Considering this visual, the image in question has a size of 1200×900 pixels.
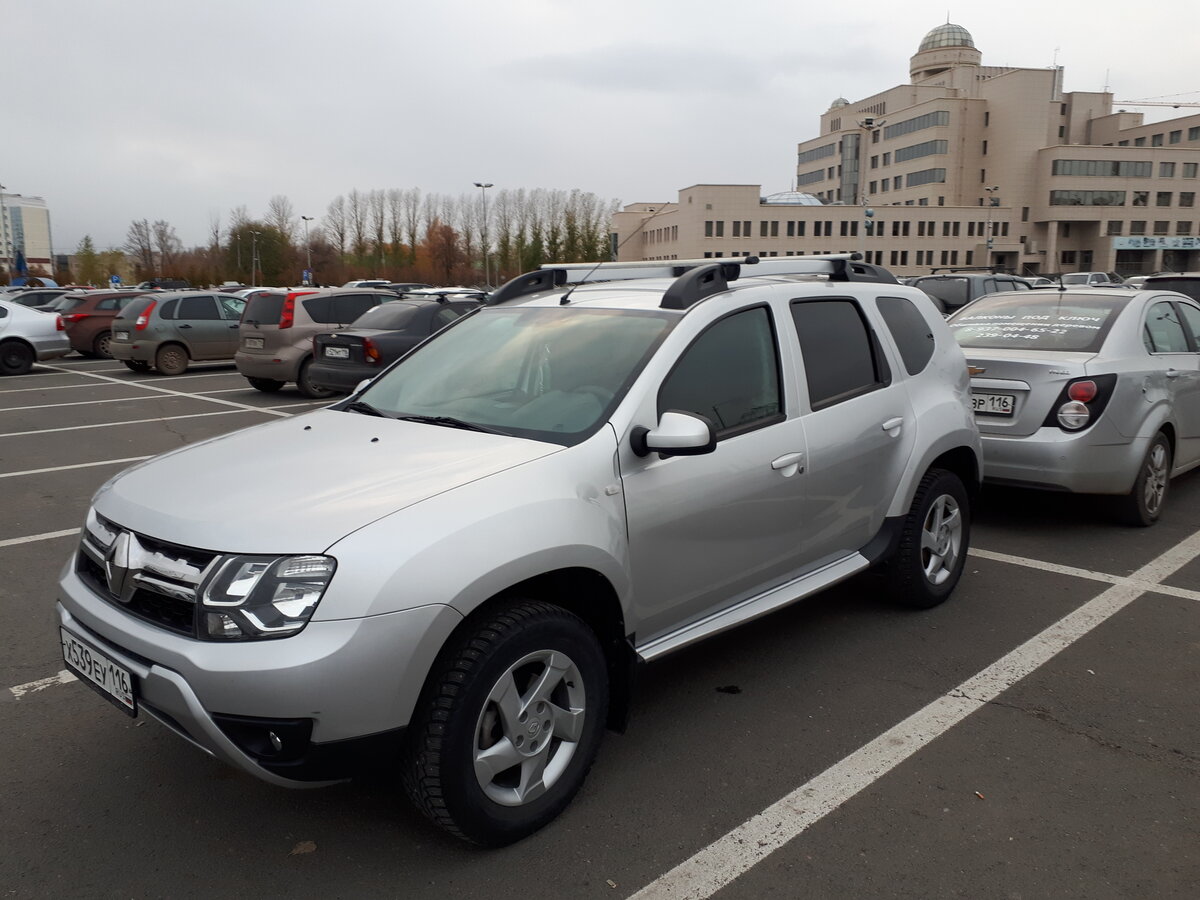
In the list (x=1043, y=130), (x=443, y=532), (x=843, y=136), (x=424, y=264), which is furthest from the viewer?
(x=843, y=136)

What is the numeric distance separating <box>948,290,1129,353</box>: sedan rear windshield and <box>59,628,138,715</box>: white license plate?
5515 mm

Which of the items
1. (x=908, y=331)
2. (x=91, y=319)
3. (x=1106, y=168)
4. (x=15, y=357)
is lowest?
(x=15, y=357)

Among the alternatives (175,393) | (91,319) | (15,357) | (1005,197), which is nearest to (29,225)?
(1005,197)

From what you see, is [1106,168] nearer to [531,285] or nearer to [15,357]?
[15,357]

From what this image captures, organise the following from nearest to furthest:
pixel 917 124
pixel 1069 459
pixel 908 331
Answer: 1. pixel 908 331
2. pixel 1069 459
3. pixel 917 124

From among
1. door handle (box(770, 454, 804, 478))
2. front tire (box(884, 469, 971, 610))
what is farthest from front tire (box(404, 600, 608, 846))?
front tire (box(884, 469, 971, 610))

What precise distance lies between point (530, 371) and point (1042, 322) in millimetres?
4735

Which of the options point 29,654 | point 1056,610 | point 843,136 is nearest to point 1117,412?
point 1056,610

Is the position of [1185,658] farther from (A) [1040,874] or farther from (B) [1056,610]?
(A) [1040,874]

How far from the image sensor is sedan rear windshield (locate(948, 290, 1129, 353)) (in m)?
6.43

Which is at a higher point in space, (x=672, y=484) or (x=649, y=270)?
(x=649, y=270)

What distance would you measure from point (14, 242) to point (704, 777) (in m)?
184

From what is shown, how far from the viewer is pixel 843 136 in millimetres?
111062

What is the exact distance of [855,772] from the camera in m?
3.26
